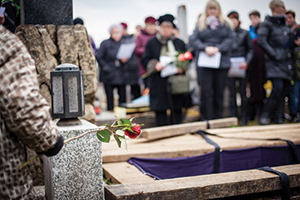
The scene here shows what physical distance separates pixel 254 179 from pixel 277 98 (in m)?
4.34

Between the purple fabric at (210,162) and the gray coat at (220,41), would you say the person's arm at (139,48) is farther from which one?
the purple fabric at (210,162)

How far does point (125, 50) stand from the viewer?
8.05 metres

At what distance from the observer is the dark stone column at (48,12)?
3441mm

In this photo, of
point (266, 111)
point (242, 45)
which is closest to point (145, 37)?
point (242, 45)

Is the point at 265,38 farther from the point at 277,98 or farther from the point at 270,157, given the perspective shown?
the point at 270,157

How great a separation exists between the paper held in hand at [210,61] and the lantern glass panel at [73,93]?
145 inches

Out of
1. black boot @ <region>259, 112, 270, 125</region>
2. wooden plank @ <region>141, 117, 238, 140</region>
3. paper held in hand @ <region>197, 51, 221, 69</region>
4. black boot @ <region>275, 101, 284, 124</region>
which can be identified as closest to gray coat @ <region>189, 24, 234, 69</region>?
paper held in hand @ <region>197, 51, 221, 69</region>

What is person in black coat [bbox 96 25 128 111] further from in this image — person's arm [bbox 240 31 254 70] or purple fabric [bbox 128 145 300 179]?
purple fabric [bbox 128 145 300 179]

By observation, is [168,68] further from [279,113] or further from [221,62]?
[279,113]

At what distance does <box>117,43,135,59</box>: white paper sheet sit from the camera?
8047 mm

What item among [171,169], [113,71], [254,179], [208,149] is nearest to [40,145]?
[254,179]

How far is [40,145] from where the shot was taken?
5.82ft

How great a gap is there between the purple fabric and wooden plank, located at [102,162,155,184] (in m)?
0.09

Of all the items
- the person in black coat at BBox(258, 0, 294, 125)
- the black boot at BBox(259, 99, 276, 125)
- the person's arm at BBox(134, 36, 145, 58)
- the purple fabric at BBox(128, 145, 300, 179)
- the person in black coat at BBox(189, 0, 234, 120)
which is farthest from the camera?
the person's arm at BBox(134, 36, 145, 58)
